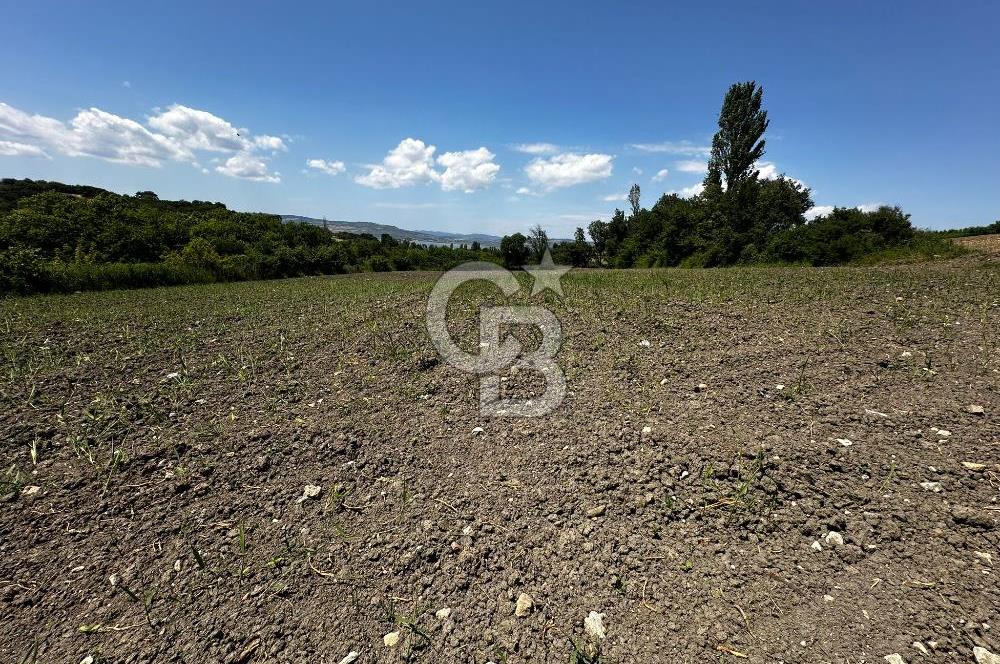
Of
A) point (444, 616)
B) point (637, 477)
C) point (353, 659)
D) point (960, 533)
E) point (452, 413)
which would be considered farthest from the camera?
point (452, 413)

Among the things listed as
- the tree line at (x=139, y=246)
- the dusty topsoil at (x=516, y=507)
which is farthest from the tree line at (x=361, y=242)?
the dusty topsoil at (x=516, y=507)

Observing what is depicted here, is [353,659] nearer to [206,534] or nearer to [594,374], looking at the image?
[206,534]

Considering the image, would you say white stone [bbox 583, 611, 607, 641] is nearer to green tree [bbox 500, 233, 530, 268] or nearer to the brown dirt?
the brown dirt

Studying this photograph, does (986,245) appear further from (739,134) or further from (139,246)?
(139,246)

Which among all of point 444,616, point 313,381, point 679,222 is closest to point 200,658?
point 444,616

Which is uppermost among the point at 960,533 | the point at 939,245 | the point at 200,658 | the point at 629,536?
the point at 939,245

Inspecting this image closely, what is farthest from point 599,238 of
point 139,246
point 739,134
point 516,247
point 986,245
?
point 139,246

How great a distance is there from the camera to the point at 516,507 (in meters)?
2.83

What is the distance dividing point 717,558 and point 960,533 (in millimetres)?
1367

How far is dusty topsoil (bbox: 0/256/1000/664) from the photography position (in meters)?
1.99

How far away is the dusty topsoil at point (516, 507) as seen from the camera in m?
1.99

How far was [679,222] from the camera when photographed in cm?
3556
